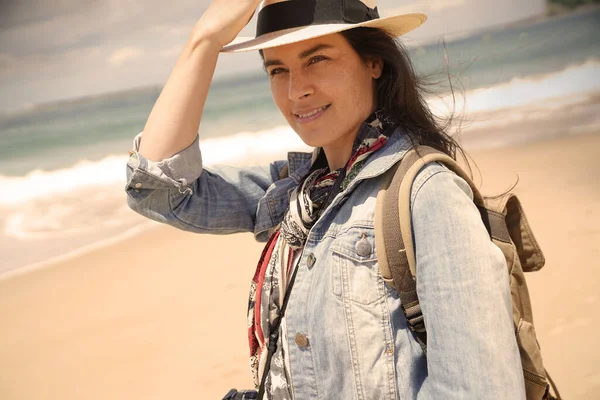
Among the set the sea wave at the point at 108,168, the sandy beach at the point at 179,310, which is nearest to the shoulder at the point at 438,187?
the sandy beach at the point at 179,310

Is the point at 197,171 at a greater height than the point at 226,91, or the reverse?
the point at 226,91

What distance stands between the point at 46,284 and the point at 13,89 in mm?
13989

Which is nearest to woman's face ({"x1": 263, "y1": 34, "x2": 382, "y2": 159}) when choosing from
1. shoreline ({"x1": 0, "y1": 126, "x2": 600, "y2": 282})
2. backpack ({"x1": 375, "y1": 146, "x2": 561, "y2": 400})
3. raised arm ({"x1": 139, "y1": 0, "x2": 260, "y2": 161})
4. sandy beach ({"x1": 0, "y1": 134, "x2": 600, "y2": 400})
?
raised arm ({"x1": 139, "y1": 0, "x2": 260, "y2": 161})

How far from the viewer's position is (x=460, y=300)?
1.01 meters

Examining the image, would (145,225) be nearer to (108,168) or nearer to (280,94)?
(108,168)

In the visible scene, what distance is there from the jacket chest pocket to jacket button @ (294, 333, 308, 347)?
0.45ft

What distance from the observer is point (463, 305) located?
101cm

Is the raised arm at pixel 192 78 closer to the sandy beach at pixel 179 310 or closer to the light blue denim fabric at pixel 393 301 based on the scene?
the light blue denim fabric at pixel 393 301

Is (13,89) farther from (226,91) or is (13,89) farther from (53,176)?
(53,176)

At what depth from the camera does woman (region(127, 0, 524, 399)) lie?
103 centimetres

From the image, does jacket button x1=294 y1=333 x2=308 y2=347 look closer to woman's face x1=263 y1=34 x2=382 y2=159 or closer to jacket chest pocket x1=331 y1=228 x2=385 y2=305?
jacket chest pocket x1=331 y1=228 x2=385 y2=305

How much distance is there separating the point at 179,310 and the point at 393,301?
3.11 meters

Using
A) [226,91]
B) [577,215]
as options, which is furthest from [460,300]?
[226,91]

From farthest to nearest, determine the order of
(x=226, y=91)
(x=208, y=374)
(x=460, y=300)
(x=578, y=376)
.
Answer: (x=226, y=91) < (x=208, y=374) < (x=578, y=376) < (x=460, y=300)
